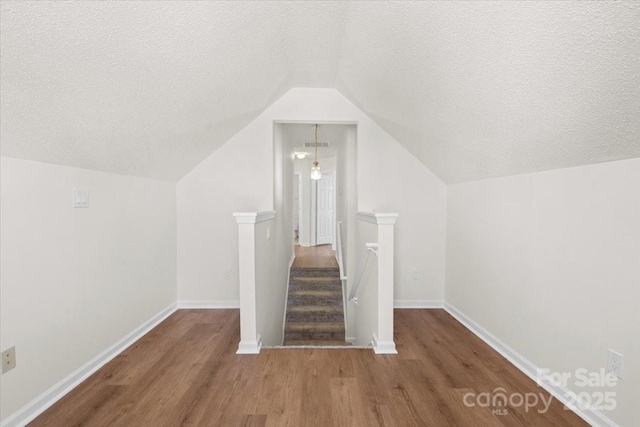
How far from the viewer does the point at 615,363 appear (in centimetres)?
145

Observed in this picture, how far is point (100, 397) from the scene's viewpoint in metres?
1.79

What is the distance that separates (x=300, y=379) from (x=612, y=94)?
2.18 meters

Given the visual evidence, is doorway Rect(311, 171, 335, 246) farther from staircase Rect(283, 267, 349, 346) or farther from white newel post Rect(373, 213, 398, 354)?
white newel post Rect(373, 213, 398, 354)

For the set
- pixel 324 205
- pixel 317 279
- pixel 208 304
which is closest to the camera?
pixel 208 304

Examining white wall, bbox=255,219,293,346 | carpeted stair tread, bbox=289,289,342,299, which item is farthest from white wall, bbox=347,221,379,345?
Result: white wall, bbox=255,219,293,346

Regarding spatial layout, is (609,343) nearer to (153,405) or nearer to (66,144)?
(153,405)

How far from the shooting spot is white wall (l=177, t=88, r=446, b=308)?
3391mm

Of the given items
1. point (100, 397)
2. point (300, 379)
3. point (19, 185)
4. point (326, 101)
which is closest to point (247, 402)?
point (300, 379)

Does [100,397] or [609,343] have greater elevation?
[609,343]

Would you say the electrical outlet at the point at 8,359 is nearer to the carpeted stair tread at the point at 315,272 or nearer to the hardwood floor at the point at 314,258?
the carpeted stair tread at the point at 315,272

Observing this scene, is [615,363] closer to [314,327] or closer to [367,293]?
[367,293]

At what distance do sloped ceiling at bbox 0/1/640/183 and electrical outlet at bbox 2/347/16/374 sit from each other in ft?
3.33

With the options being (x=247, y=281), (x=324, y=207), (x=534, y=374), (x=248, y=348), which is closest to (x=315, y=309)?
(x=248, y=348)

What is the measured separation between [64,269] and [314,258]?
4.50 meters
